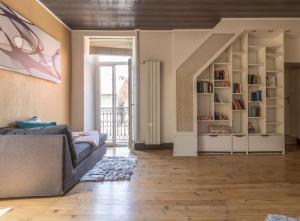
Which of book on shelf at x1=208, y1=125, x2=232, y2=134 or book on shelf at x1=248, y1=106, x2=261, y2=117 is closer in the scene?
book on shelf at x1=208, y1=125, x2=232, y2=134

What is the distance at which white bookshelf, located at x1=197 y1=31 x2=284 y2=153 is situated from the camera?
5410mm

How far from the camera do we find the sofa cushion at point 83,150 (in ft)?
11.4

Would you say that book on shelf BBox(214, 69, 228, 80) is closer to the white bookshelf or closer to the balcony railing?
the white bookshelf

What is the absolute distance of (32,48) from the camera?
3887mm

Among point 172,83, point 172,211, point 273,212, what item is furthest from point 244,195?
point 172,83

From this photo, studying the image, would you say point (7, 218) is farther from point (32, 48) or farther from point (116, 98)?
point (116, 98)

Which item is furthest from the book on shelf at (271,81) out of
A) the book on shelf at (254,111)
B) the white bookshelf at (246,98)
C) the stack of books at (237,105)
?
the stack of books at (237,105)

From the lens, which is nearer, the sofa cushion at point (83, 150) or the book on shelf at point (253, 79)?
the sofa cushion at point (83, 150)

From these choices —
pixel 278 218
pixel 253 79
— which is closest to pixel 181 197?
pixel 278 218

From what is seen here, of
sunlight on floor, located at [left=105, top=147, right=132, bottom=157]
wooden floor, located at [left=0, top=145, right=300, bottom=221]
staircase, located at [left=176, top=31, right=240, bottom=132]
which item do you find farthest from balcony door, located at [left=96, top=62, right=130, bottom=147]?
wooden floor, located at [left=0, top=145, right=300, bottom=221]

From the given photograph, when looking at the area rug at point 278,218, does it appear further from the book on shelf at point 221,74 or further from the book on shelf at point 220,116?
the book on shelf at point 221,74

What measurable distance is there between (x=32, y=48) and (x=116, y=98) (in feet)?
9.70

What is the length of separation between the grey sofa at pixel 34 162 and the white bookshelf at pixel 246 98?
328cm

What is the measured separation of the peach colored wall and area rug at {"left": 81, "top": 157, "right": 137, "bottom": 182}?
4.21 ft
